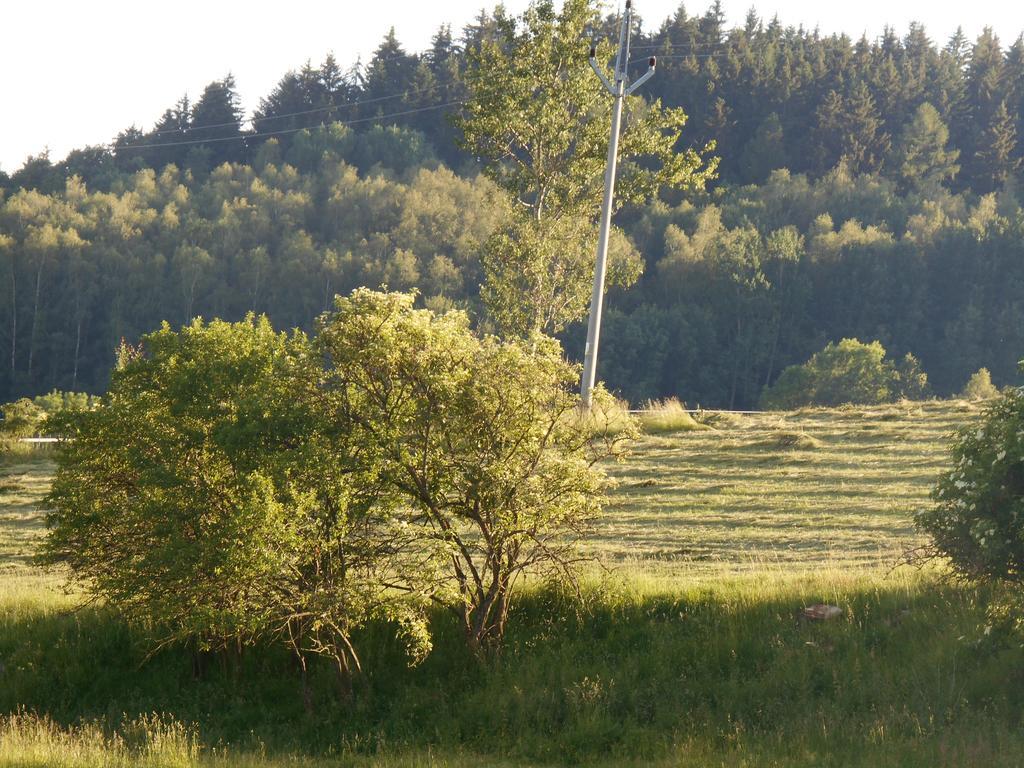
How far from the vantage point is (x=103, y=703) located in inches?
774

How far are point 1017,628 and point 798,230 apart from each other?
344 feet

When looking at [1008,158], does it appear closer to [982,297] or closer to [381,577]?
[982,297]

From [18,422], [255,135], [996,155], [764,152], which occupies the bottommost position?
[18,422]

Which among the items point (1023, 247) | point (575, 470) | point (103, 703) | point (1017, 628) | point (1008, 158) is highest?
point (1008, 158)

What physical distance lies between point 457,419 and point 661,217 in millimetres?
103381

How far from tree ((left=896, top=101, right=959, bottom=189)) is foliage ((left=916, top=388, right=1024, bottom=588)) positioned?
115248 millimetres

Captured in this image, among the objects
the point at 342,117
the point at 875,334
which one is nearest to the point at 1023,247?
the point at 875,334

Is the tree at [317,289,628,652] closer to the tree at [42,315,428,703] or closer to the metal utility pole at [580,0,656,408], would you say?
the tree at [42,315,428,703]

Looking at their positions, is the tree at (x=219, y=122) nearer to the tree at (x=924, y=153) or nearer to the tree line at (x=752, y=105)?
the tree line at (x=752, y=105)

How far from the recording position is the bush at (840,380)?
3268 inches

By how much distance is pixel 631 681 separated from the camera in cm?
1780

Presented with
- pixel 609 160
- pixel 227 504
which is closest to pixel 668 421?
pixel 609 160

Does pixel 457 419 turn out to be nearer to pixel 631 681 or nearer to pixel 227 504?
pixel 227 504

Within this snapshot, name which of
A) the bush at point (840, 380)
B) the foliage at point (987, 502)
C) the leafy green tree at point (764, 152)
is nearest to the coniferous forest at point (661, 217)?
the leafy green tree at point (764, 152)
